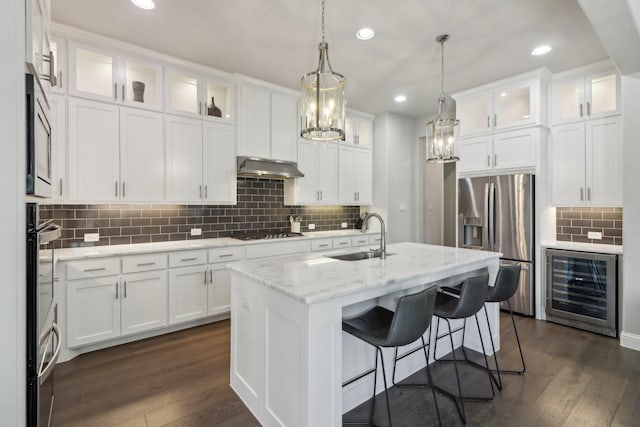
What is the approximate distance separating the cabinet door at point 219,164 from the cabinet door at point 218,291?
81 cm

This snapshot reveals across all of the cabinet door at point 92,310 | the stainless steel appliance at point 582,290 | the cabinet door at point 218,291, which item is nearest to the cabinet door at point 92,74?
the cabinet door at point 92,310

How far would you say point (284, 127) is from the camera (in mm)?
4207

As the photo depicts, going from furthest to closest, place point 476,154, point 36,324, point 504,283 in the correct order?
point 476,154 → point 504,283 → point 36,324

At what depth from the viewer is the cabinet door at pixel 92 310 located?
2.63 metres

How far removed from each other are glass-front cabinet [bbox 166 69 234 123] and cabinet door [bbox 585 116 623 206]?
13.5 feet

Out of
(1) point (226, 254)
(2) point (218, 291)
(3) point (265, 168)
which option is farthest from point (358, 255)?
(3) point (265, 168)

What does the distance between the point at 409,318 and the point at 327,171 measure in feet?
11.0

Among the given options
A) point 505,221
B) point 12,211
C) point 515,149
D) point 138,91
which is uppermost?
point 138,91

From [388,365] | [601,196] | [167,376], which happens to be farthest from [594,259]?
[167,376]

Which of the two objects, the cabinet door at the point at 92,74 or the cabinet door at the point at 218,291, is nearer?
the cabinet door at the point at 92,74

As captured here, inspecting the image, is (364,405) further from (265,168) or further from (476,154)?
(476,154)

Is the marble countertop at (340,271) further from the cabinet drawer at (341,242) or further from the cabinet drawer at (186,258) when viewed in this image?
the cabinet drawer at (341,242)

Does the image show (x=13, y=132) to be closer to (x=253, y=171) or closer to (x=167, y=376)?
(x=167, y=376)

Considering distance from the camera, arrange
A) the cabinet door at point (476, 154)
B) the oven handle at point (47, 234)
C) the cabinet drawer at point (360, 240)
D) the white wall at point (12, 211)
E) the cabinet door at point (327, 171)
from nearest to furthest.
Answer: the white wall at point (12, 211) → the oven handle at point (47, 234) → the cabinet door at point (476, 154) → the cabinet door at point (327, 171) → the cabinet drawer at point (360, 240)
